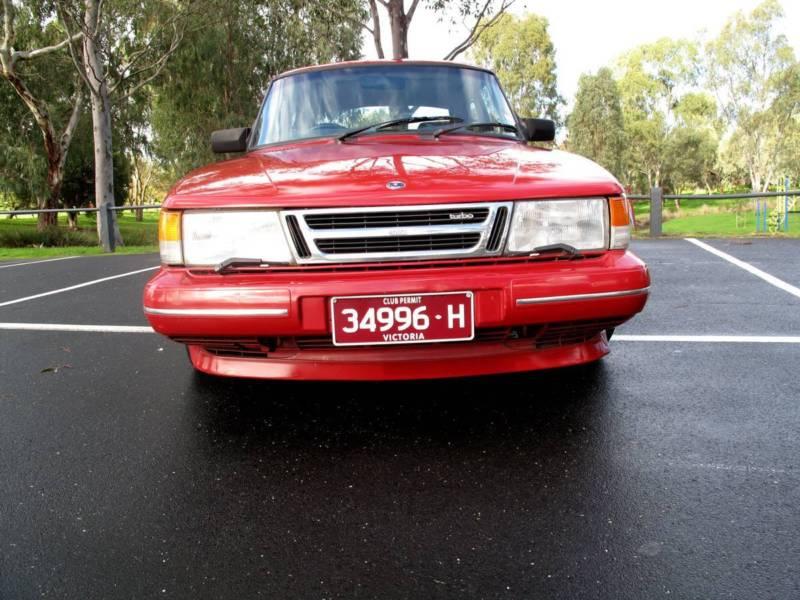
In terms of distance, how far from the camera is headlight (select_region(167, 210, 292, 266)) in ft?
8.38

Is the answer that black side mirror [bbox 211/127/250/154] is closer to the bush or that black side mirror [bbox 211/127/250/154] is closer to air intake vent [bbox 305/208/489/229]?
air intake vent [bbox 305/208/489/229]

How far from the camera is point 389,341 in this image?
241 centimetres

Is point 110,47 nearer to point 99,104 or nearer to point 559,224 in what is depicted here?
point 99,104

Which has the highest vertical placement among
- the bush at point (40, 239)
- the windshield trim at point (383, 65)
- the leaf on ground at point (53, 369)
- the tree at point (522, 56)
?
the tree at point (522, 56)

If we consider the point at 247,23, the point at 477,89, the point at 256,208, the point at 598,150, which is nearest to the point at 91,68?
the point at 247,23

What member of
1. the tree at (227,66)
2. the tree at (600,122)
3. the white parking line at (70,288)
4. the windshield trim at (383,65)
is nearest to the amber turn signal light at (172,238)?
the windshield trim at (383,65)

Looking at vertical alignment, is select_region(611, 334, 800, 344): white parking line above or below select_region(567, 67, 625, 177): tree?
below

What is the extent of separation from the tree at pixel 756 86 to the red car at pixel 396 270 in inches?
1981

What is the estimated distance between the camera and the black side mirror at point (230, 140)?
414 cm

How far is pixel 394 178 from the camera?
2.59m

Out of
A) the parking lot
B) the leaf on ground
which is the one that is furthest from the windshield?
the leaf on ground

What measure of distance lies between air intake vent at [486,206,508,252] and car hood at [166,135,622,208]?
0.06 meters

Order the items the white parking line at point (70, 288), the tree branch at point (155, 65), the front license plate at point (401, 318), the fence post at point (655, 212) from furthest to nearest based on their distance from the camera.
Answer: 1. the tree branch at point (155, 65)
2. the fence post at point (655, 212)
3. the white parking line at point (70, 288)
4. the front license plate at point (401, 318)

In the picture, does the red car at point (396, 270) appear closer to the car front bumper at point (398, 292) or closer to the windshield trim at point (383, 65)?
the car front bumper at point (398, 292)
